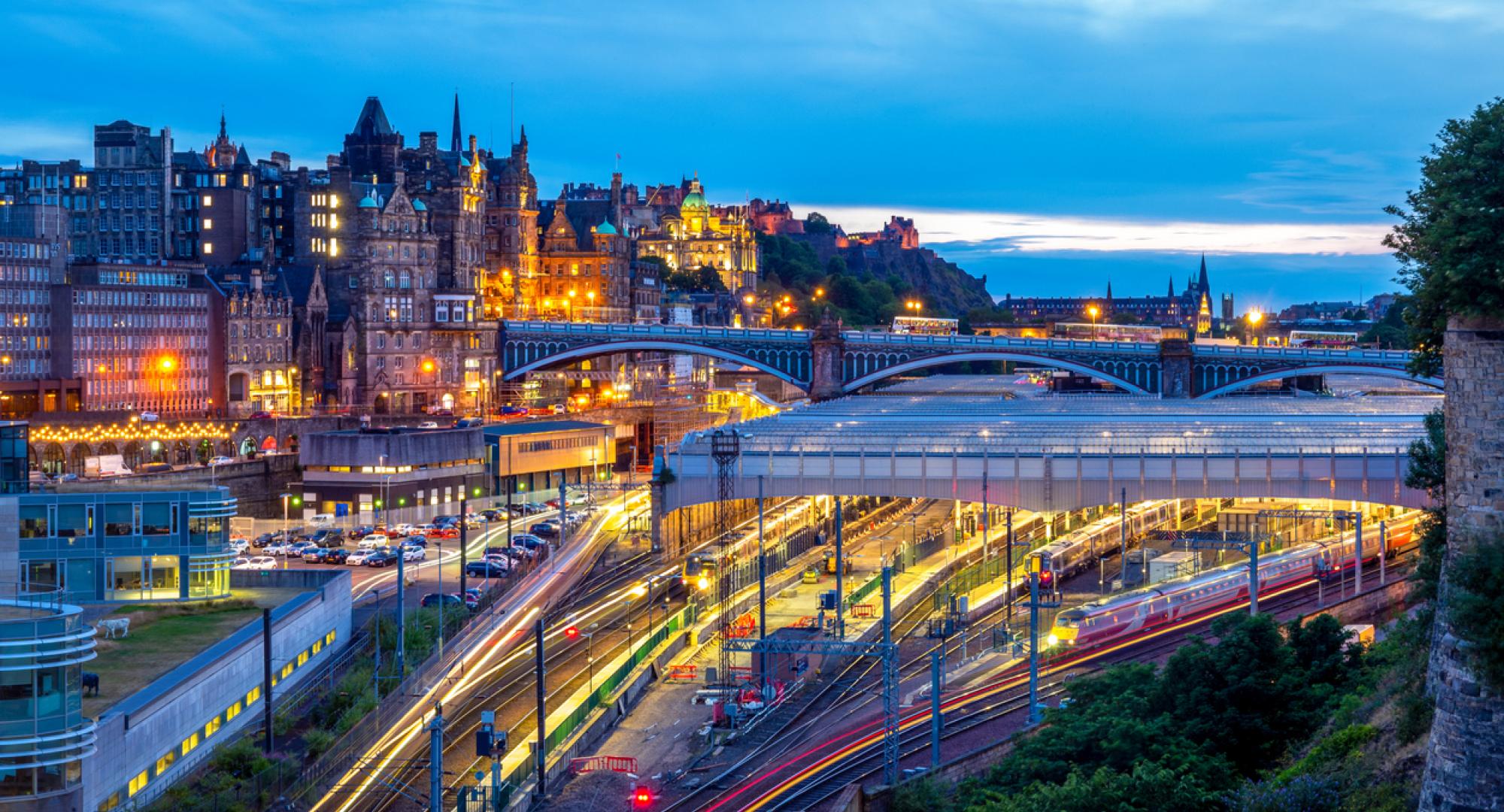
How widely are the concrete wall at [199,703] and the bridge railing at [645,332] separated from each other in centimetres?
8779

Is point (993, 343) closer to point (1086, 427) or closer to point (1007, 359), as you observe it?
point (1007, 359)

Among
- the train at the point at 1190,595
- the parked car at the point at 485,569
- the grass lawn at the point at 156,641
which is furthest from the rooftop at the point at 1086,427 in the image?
the grass lawn at the point at 156,641

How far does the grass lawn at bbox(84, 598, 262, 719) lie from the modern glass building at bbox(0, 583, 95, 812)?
7.99 ft

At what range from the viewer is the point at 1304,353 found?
129750mm

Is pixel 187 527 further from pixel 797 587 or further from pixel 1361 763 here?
pixel 1361 763

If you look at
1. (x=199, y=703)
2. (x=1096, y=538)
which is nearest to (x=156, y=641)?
(x=199, y=703)

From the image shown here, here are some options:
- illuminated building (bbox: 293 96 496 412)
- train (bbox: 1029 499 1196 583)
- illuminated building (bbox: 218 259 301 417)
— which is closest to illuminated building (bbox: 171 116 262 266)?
illuminated building (bbox: 293 96 496 412)

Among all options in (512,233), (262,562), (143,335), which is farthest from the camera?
(512,233)

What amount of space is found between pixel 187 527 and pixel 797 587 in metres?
22.0

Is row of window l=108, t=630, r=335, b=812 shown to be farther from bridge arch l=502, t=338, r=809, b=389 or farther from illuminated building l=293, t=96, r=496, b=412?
bridge arch l=502, t=338, r=809, b=389

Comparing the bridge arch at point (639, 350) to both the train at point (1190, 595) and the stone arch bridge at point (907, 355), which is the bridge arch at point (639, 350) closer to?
the stone arch bridge at point (907, 355)

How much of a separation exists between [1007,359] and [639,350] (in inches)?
1091

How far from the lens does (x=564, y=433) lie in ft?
366

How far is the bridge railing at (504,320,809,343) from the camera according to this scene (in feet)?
469
